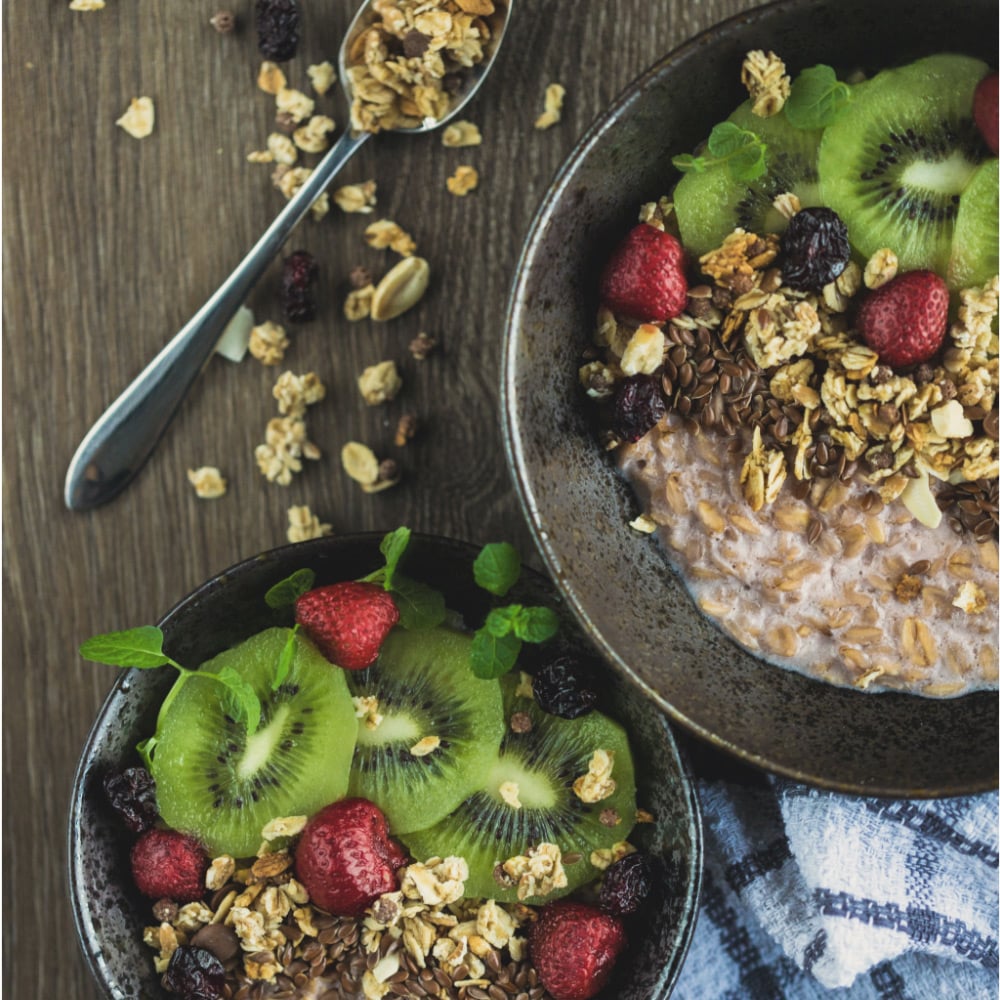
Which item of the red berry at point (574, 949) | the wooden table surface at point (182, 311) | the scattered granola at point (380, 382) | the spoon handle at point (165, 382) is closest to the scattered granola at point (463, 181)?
the wooden table surface at point (182, 311)

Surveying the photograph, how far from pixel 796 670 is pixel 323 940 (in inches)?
24.2

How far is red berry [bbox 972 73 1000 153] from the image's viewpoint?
1.15 m

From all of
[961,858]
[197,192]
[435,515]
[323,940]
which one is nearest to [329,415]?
[435,515]

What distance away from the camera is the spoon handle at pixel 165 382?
1432 mm

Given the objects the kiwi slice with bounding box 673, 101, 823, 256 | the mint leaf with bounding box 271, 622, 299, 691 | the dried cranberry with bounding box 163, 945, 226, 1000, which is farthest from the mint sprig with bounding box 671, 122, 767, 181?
the dried cranberry with bounding box 163, 945, 226, 1000

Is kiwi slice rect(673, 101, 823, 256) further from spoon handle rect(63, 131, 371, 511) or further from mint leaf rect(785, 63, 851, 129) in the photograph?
spoon handle rect(63, 131, 371, 511)

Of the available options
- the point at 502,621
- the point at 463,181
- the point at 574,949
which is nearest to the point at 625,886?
the point at 574,949

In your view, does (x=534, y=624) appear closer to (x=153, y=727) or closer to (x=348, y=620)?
(x=348, y=620)

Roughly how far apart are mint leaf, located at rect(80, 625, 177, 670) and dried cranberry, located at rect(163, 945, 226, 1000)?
1.07 ft

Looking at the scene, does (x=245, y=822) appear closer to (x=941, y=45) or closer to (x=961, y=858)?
(x=961, y=858)

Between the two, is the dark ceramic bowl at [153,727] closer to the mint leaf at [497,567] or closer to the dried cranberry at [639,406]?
the mint leaf at [497,567]

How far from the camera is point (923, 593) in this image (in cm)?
125

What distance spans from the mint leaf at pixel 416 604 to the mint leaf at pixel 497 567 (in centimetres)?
6

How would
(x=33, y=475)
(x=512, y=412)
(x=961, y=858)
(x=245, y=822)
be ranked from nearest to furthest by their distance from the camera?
1. (x=512, y=412)
2. (x=245, y=822)
3. (x=961, y=858)
4. (x=33, y=475)
